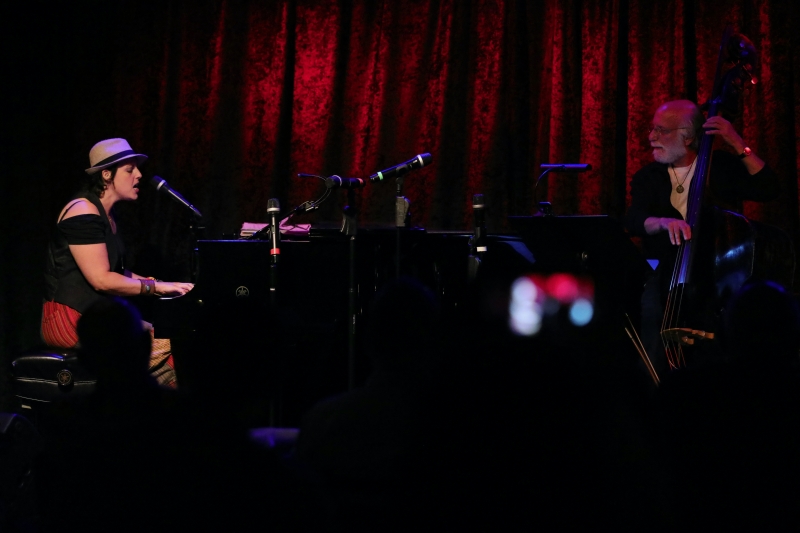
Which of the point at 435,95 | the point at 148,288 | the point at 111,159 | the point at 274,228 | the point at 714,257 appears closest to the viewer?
the point at 714,257

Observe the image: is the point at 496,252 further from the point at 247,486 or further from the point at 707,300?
the point at 247,486

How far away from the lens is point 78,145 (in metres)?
6.02

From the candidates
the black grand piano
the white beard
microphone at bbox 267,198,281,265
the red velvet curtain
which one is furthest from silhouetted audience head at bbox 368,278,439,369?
the red velvet curtain

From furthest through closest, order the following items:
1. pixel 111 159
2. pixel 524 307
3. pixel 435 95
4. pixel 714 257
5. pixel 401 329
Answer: pixel 435 95 < pixel 111 159 < pixel 524 307 < pixel 714 257 < pixel 401 329

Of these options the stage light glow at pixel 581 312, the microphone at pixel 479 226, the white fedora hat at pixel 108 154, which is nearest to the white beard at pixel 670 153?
the stage light glow at pixel 581 312

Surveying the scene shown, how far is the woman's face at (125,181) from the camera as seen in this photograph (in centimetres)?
451

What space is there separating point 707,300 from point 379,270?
1.61m

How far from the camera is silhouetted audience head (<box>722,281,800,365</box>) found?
5.84 feet

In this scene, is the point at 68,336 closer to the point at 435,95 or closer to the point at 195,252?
the point at 195,252

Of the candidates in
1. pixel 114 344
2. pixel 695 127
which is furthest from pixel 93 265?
pixel 695 127

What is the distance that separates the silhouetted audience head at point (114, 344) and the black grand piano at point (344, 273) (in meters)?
1.52

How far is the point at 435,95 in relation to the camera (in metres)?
5.46

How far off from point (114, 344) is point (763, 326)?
1522 millimetres

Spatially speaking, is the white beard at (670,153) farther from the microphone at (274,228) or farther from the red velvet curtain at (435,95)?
the microphone at (274,228)
